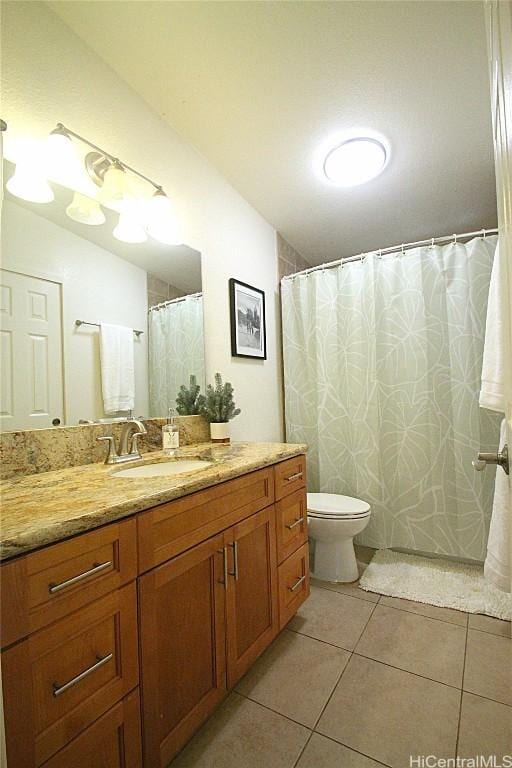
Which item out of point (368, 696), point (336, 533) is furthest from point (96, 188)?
point (368, 696)

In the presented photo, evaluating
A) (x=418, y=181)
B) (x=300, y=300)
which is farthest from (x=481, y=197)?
(x=300, y=300)

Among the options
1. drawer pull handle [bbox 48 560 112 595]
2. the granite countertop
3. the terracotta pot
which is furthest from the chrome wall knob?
the terracotta pot

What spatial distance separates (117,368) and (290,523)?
103 centimetres

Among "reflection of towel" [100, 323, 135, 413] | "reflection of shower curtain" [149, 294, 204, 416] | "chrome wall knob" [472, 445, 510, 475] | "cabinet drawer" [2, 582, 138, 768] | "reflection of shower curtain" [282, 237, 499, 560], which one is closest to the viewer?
"cabinet drawer" [2, 582, 138, 768]

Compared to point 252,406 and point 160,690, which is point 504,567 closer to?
point 160,690

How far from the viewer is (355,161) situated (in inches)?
72.5

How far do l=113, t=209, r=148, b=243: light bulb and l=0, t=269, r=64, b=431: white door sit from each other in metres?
0.42

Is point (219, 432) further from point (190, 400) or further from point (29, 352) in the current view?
point (29, 352)

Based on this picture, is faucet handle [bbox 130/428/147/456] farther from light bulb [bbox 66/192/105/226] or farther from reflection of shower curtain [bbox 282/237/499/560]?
reflection of shower curtain [bbox 282/237/499/560]

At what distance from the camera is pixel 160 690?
85cm

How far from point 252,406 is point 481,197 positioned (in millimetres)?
2097

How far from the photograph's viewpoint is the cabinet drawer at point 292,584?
137cm

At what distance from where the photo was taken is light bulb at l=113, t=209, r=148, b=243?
1.42 metres

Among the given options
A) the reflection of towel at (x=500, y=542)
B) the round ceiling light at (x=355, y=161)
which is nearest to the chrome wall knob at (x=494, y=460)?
the reflection of towel at (x=500, y=542)
